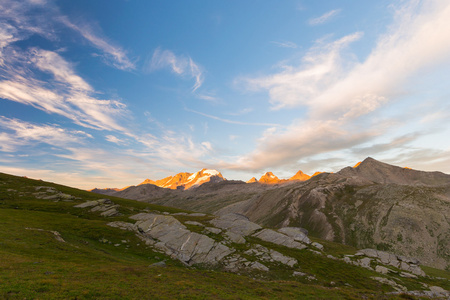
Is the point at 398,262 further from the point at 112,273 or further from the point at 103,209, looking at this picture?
the point at 103,209

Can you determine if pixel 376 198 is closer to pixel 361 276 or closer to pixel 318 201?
pixel 318 201

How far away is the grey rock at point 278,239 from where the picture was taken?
73.6m

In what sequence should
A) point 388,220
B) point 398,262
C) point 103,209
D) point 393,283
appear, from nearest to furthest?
point 393,283 < point 398,262 < point 103,209 < point 388,220

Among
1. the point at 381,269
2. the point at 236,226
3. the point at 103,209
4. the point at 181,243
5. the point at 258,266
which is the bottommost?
the point at 381,269

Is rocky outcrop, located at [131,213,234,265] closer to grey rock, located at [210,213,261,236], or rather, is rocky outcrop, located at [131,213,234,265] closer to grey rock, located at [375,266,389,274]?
grey rock, located at [210,213,261,236]

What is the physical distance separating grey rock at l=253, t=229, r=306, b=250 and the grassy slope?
5961mm

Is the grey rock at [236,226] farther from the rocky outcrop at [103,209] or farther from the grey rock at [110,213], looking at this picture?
the rocky outcrop at [103,209]

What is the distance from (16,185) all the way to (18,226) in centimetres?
10572

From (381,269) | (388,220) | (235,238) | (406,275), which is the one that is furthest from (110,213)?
(388,220)

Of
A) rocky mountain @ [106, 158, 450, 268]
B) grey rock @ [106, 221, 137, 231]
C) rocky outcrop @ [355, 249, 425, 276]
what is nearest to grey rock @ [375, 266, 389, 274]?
rocky outcrop @ [355, 249, 425, 276]

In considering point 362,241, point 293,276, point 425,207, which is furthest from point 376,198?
point 293,276

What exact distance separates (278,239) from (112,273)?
61.8m

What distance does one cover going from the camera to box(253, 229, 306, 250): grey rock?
242 ft

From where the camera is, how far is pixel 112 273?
32.1m
